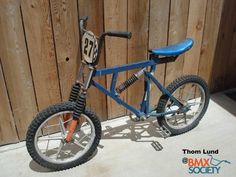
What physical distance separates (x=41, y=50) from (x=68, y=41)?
22cm

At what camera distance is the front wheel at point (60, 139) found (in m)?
1.95

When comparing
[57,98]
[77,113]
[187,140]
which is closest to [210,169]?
[187,140]

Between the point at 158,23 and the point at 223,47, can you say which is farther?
the point at 223,47

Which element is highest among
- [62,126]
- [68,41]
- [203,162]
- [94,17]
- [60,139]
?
[94,17]

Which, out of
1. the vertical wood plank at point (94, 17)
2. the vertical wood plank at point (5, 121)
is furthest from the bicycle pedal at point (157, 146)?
the vertical wood plank at point (5, 121)

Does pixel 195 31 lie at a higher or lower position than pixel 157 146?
higher

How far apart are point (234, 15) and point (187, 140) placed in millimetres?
1355

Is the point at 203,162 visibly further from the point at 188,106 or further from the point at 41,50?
the point at 41,50

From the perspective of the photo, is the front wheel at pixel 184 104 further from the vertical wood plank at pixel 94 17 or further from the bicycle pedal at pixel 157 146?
the vertical wood plank at pixel 94 17

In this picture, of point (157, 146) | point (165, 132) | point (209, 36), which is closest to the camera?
point (157, 146)

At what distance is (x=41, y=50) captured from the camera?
2152 millimetres

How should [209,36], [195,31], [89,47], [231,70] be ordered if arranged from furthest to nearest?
1. [231,70]
2. [209,36]
3. [195,31]
4. [89,47]

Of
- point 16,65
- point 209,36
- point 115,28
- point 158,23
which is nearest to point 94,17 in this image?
point 115,28

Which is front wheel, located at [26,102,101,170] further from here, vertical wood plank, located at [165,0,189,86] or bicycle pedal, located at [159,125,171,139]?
vertical wood plank, located at [165,0,189,86]
